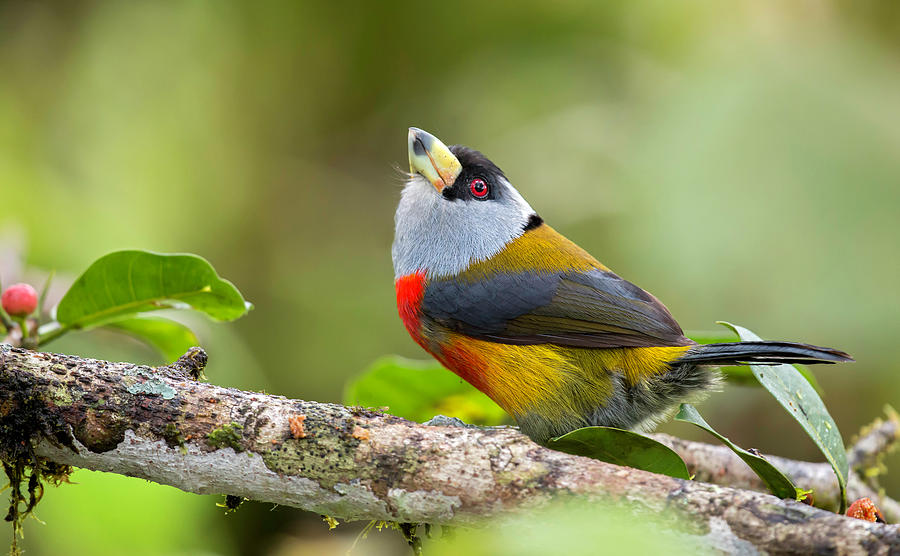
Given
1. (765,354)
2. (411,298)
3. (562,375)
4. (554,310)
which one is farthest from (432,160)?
(765,354)

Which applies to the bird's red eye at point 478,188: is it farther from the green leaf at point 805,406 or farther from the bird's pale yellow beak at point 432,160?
the green leaf at point 805,406

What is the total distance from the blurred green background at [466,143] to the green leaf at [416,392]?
58.1 inches

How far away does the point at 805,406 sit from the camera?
2301 mm

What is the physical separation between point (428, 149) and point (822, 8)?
379cm

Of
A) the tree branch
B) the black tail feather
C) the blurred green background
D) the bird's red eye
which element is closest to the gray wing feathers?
the black tail feather

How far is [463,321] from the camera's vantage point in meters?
2.67

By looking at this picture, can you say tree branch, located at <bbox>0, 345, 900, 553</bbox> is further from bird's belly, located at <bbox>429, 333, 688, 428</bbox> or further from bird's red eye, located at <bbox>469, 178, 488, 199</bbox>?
bird's red eye, located at <bbox>469, 178, 488, 199</bbox>

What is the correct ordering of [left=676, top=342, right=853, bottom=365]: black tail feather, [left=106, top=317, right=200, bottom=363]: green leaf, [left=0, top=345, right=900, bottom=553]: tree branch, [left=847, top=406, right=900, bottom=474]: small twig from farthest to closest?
[left=847, top=406, right=900, bottom=474]: small twig → [left=106, top=317, right=200, bottom=363]: green leaf → [left=676, top=342, right=853, bottom=365]: black tail feather → [left=0, top=345, right=900, bottom=553]: tree branch

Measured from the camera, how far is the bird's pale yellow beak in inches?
121

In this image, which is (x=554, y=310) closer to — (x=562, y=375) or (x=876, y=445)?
(x=562, y=375)

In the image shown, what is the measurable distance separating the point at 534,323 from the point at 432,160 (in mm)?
806

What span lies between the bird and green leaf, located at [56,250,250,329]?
27.9 inches

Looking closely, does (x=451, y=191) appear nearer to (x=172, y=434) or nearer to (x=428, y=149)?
(x=428, y=149)

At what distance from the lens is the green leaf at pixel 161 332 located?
2.80 metres
